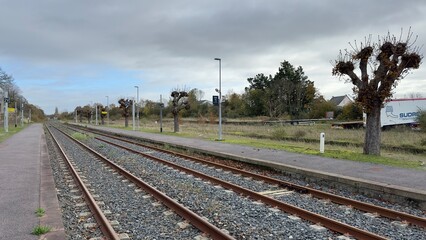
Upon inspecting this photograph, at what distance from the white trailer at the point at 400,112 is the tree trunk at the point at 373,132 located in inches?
1056

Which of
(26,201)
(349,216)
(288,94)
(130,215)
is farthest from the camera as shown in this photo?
(288,94)

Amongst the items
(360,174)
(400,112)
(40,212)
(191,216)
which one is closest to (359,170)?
(360,174)

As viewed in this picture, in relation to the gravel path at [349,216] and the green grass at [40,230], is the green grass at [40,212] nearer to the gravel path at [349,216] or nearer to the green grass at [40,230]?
the green grass at [40,230]

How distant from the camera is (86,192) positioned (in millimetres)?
9602

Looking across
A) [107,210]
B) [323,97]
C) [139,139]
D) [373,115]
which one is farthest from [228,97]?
[107,210]

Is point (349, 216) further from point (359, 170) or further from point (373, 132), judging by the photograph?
point (373, 132)

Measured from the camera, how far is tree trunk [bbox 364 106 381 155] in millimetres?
15094

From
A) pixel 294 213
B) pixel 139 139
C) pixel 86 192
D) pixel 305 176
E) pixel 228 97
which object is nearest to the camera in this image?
pixel 294 213

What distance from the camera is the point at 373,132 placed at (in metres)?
15.2

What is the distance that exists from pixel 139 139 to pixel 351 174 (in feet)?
76.6

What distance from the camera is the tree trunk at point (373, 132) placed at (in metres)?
15.1

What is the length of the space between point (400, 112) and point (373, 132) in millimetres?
28396

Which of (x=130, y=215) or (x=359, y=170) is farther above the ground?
(x=359, y=170)

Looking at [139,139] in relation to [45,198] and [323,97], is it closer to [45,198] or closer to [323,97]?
[45,198]
